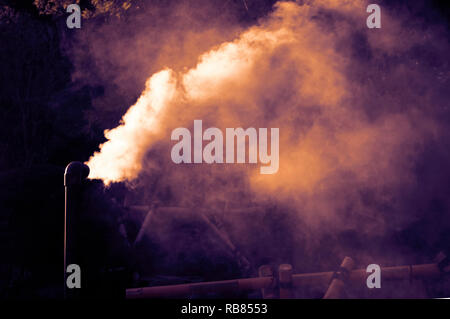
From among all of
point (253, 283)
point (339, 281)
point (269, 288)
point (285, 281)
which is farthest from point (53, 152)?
point (339, 281)

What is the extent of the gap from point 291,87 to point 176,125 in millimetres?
2045

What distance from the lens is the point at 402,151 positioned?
560 centimetres

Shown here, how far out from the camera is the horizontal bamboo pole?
3.57 m

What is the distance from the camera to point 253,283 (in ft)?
11.9

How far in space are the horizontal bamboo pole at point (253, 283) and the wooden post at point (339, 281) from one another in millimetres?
76

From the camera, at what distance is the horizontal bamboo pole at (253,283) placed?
3.57 meters

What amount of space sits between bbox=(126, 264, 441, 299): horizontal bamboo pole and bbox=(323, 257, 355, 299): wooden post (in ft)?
0.25

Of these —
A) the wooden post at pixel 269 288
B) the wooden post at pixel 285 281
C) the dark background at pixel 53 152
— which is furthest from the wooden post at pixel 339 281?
the dark background at pixel 53 152

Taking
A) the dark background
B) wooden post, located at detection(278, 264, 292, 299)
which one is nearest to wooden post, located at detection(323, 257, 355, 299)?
wooden post, located at detection(278, 264, 292, 299)

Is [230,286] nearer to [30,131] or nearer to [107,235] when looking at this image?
[107,235]

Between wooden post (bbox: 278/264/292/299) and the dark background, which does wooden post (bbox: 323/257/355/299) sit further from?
the dark background

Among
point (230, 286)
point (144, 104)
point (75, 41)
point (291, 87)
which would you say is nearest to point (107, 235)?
point (230, 286)

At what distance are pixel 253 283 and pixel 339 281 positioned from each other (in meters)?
0.94

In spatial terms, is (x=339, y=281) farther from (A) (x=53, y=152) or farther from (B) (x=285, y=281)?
(A) (x=53, y=152)
